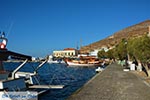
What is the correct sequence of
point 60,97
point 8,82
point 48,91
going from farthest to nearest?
point 48,91 < point 60,97 < point 8,82

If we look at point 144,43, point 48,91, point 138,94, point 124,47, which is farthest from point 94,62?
point 138,94

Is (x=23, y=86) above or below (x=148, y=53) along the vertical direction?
below

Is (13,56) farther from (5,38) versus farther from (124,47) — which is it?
(124,47)

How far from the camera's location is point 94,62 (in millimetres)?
129000

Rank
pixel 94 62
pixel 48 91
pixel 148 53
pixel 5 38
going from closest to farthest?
pixel 5 38 < pixel 48 91 < pixel 148 53 < pixel 94 62

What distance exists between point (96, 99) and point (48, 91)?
39.8ft

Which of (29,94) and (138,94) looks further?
(138,94)

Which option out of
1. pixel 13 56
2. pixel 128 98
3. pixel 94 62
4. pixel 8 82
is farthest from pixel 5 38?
pixel 94 62

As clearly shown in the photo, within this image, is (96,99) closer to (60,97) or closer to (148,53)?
(60,97)

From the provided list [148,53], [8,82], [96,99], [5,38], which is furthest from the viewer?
[148,53]

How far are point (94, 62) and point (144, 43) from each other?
3481 inches

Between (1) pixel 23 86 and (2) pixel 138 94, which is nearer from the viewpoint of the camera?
(2) pixel 138 94

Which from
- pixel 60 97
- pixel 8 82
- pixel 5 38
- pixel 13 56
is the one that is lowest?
pixel 60 97

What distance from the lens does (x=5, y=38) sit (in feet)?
80.7
